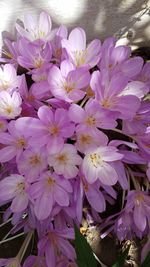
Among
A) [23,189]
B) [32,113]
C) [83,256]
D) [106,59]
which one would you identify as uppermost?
[106,59]

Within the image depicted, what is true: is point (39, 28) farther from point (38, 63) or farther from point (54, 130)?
point (54, 130)

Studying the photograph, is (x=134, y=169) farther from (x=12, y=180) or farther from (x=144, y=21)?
(x=144, y=21)

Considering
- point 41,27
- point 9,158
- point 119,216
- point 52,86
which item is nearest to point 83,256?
point 119,216

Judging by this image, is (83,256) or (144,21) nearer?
(83,256)

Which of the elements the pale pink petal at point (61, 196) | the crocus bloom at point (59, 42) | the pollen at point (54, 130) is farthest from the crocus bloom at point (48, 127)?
the crocus bloom at point (59, 42)

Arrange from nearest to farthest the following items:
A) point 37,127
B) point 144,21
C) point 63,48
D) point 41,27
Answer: point 37,127, point 63,48, point 41,27, point 144,21

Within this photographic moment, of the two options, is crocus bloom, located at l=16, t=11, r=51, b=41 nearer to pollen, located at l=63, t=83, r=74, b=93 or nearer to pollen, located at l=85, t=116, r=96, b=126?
pollen, located at l=63, t=83, r=74, b=93

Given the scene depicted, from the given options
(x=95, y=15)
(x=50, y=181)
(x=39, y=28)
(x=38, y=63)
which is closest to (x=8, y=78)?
(x=38, y=63)
